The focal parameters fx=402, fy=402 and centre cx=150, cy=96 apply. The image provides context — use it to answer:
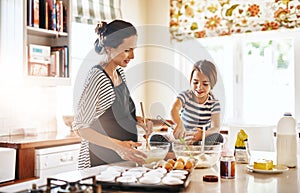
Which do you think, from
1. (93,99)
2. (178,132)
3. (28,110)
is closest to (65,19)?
(28,110)

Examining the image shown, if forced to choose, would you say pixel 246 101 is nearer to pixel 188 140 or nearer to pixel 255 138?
pixel 255 138

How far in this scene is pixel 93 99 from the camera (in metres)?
1.86

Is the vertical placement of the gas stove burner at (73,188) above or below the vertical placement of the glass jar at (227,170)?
above

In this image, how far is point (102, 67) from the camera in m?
1.97

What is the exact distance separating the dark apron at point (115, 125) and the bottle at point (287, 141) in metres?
0.75

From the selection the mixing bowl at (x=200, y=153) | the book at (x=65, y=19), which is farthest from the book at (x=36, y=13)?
the mixing bowl at (x=200, y=153)

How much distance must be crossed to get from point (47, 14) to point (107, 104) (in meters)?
1.62

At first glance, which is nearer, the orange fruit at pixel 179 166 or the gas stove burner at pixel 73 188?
the gas stove burner at pixel 73 188

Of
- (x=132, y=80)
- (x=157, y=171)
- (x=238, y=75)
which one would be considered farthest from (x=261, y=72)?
(x=157, y=171)

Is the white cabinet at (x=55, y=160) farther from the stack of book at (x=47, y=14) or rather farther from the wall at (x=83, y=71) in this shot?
the stack of book at (x=47, y=14)

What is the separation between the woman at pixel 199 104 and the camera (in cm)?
255

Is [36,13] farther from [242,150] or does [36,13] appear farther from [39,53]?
[242,150]

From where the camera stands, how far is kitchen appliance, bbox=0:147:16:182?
102 inches

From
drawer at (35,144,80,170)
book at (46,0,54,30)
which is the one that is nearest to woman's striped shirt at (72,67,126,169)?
drawer at (35,144,80,170)
